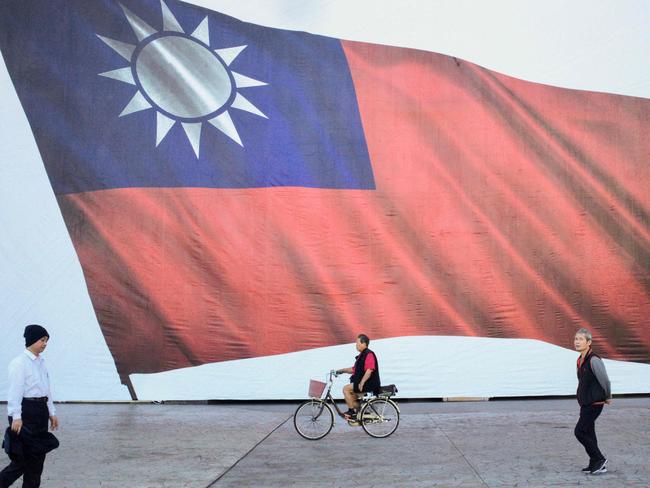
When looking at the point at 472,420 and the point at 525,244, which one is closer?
the point at 472,420

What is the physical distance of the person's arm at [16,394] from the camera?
4.95m

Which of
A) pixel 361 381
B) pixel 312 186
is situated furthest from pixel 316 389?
pixel 312 186

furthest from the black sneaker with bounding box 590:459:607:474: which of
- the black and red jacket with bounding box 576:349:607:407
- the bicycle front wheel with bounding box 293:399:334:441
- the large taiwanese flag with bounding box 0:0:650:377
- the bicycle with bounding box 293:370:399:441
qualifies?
the large taiwanese flag with bounding box 0:0:650:377

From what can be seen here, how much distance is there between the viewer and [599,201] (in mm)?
12469

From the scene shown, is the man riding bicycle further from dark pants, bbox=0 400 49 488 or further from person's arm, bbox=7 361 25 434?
person's arm, bbox=7 361 25 434

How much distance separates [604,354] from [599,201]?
2671 mm

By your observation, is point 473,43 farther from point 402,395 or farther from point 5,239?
point 5,239

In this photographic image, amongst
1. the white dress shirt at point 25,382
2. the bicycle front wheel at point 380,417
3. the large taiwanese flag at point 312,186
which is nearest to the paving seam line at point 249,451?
the bicycle front wheel at point 380,417

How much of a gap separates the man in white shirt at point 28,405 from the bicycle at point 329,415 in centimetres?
358

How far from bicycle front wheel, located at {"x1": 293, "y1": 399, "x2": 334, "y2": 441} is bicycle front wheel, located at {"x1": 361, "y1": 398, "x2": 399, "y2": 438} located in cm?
48

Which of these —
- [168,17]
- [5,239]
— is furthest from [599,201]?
[5,239]

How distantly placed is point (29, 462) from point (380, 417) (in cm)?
440

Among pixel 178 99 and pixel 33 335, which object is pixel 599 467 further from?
pixel 178 99

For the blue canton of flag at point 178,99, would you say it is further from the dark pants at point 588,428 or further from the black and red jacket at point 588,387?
the dark pants at point 588,428
